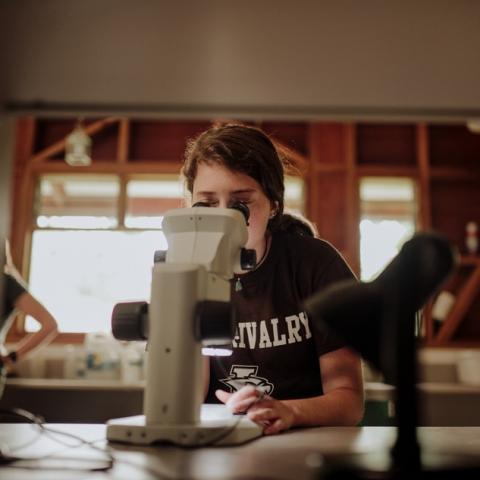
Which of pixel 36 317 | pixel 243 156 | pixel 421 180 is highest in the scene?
pixel 421 180

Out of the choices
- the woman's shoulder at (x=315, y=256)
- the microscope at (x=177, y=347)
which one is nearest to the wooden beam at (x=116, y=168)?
the woman's shoulder at (x=315, y=256)

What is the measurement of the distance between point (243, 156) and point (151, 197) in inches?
155

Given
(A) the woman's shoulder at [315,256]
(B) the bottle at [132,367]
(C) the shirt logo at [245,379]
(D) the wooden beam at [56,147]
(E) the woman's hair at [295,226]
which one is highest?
(D) the wooden beam at [56,147]

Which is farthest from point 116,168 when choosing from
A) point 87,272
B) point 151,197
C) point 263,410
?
point 263,410

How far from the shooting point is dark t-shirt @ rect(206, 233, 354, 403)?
4.31ft

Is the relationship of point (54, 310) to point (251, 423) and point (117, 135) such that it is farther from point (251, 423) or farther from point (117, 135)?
point (251, 423)

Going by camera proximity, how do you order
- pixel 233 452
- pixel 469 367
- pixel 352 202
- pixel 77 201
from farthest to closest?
pixel 77 201
pixel 352 202
pixel 469 367
pixel 233 452

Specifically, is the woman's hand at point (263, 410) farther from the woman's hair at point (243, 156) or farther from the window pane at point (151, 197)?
the window pane at point (151, 197)

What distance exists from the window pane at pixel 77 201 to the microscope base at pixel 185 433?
4.16 meters

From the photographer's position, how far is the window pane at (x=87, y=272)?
4781 mm

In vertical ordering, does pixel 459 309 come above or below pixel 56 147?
below

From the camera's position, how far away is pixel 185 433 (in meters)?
0.79

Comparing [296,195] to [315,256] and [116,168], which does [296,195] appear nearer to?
[116,168]

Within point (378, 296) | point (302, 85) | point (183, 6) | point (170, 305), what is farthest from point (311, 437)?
point (183, 6)
